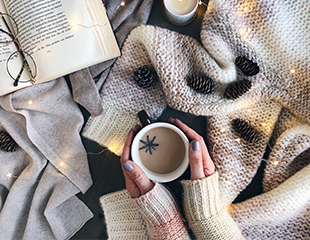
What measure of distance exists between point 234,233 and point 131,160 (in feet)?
1.26

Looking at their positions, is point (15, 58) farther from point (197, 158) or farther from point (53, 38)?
point (197, 158)

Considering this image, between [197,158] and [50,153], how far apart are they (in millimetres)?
487

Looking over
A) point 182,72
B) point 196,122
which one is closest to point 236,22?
point 182,72

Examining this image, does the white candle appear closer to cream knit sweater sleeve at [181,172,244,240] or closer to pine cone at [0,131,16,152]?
cream knit sweater sleeve at [181,172,244,240]

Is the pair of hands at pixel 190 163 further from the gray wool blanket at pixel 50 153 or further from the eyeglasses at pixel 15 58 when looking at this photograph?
the eyeglasses at pixel 15 58

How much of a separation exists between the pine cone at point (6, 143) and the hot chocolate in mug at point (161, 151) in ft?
1.41

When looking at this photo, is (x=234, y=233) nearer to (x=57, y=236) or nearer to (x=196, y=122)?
(x=196, y=122)

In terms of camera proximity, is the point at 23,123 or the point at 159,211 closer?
the point at 159,211

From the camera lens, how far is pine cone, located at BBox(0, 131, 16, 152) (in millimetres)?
792

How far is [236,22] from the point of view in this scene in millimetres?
771

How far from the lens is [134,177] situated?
0.70 m

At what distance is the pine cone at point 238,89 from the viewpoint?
74 cm

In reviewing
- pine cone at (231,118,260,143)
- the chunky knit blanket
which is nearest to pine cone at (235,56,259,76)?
the chunky knit blanket

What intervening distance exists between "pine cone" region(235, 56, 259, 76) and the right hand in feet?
0.83
